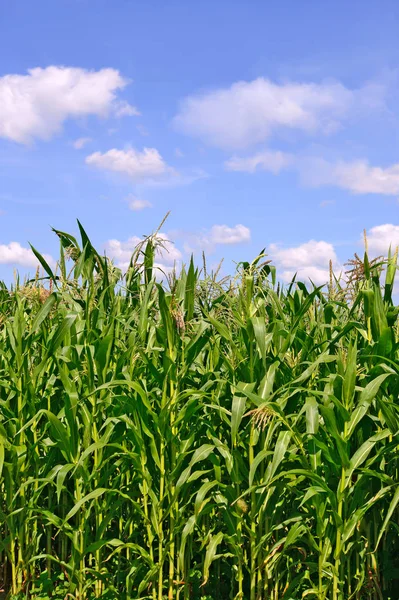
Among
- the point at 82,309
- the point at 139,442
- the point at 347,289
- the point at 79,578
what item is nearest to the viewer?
the point at 139,442

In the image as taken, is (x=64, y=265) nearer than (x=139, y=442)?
No

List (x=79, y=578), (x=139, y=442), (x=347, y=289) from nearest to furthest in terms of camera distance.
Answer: (x=139, y=442) → (x=79, y=578) → (x=347, y=289)

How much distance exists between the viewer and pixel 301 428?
3.61 metres

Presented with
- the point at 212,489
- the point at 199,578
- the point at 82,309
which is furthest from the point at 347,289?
the point at 199,578

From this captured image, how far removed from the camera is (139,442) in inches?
131

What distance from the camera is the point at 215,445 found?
3.29 m

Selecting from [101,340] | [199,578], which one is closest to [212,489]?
[199,578]

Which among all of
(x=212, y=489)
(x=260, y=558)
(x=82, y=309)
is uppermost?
(x=82, y=309)

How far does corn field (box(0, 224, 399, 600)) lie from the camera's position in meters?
3.18

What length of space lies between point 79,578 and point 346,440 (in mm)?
1792

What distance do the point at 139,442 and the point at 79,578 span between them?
974 mm

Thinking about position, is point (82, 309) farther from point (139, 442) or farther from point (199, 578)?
point (199, 578)

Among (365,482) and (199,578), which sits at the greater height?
(365,482)

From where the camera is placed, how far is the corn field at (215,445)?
10.4 ft
